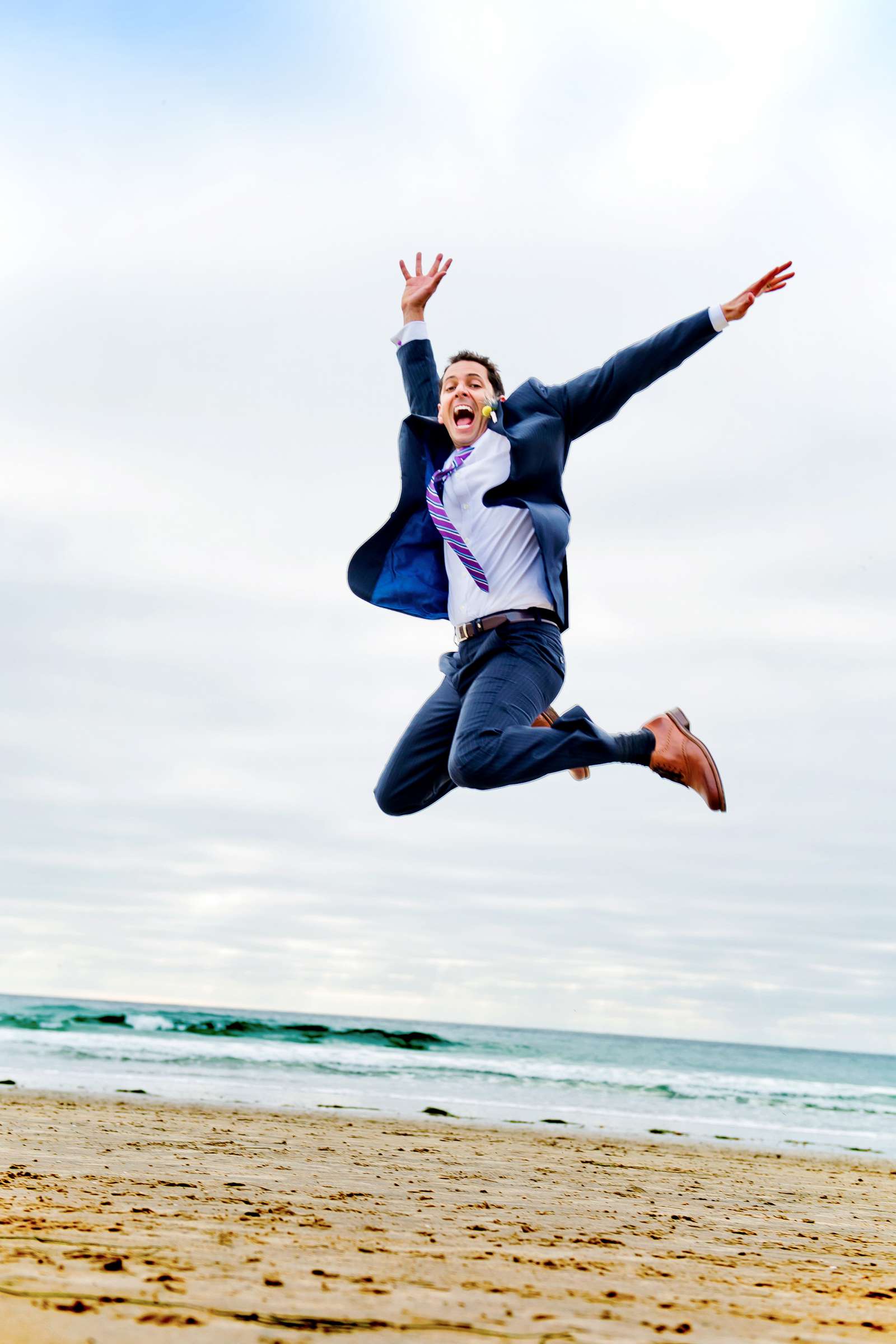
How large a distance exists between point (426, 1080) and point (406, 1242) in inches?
526

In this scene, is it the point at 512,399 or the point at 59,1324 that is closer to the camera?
the point at 59,1324

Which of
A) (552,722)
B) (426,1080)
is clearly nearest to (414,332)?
(552,722)

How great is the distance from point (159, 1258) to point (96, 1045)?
16789 millimetres

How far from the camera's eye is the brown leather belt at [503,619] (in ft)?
15.9

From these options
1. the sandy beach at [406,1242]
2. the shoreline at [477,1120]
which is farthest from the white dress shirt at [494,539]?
the shoreline at [477,1120]

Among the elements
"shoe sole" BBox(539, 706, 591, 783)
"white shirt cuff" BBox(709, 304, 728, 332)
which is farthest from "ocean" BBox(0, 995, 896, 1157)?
"white shirt cuff" BBox(709, 304, 728, 332)

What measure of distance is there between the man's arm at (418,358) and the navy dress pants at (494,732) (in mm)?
1240

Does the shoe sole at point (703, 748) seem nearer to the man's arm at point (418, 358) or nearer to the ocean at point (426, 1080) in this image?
the man's arm at point (418, 358)

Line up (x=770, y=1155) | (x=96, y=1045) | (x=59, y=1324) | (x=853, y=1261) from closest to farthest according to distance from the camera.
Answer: (x=59, y=1324) → (x=853, y=1261) → (x=770, y=1155) → (x=96, y=1045)

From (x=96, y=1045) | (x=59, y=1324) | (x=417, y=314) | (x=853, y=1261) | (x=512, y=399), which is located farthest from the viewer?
(x=96, y=1045)

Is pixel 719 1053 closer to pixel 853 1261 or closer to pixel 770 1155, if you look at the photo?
pixel 770 1155

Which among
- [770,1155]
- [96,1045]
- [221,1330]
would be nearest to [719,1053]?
[96,1045]

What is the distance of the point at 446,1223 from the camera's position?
4328mm

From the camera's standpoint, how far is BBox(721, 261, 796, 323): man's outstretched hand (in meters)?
4.68
